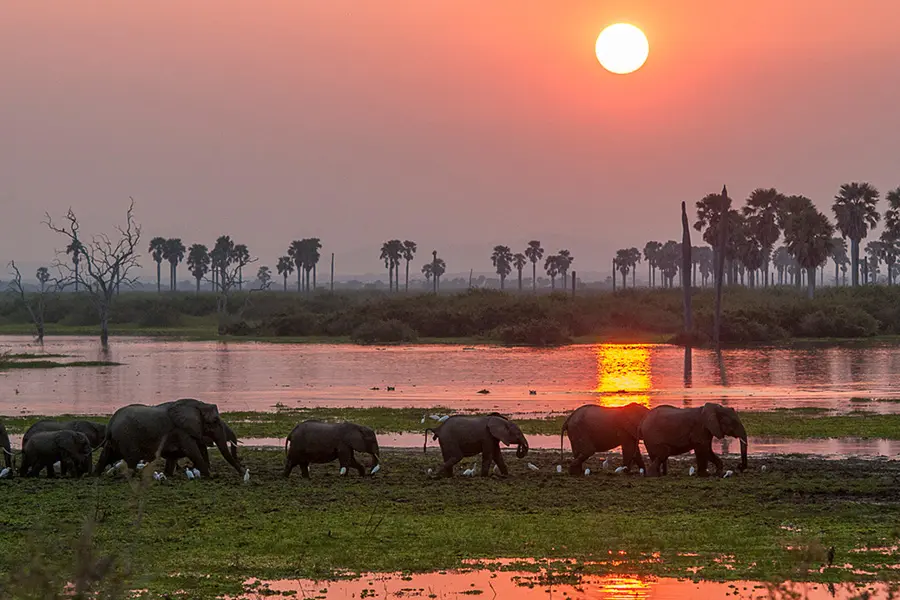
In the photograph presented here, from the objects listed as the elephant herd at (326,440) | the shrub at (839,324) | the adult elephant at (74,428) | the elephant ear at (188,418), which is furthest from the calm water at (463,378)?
the elephant ear at (188,418)

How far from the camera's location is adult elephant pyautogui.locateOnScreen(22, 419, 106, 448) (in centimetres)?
2302

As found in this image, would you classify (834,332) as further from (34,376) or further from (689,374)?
(34,376)

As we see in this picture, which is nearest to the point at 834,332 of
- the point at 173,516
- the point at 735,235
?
the point at 735,235

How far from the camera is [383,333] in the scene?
97375mm

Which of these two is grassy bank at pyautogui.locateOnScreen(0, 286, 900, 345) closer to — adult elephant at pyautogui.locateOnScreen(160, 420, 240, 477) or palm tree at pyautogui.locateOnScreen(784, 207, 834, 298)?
palm tree at pyautogui.locateOnScreen(784, 207, 834, 298)

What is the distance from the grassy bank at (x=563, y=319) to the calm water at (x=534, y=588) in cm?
7554

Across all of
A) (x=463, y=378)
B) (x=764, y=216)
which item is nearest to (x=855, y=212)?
(x=764, y=216)

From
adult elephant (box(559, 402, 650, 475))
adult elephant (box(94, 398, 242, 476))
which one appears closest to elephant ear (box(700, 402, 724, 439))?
adult elephant (box(559, 402, 650, 475))

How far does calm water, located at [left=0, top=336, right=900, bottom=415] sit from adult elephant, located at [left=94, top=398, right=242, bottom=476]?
666 inches

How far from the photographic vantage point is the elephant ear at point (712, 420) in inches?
852

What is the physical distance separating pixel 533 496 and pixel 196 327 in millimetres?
112154

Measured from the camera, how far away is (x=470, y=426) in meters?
21.8

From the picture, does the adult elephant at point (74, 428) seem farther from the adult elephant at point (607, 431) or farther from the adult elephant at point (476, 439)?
the adult elephant at point (607, 431)

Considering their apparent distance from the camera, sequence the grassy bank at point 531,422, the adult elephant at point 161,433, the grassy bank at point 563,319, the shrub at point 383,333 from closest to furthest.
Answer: the adult elephant at point 161,433 → the grassy bank at point 531,422 → the grassy bank at point 563,319 → the shrub at point 383,333
